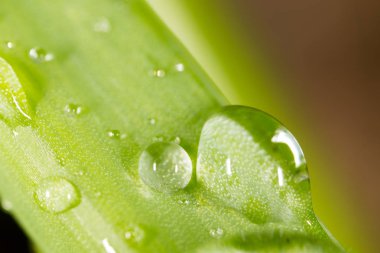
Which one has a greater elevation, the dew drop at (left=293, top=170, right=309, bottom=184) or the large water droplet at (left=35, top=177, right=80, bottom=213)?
the large water droplet at (left=35, top=177, right=80, bottom=213)

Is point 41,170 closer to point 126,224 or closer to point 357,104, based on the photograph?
point 126,224

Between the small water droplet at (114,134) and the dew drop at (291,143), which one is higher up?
the small water droplet at (114,134)

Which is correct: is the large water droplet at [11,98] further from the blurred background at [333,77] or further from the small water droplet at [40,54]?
the blurred background at [333,77]

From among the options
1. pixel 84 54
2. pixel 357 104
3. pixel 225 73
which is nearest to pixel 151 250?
pixel 84 54

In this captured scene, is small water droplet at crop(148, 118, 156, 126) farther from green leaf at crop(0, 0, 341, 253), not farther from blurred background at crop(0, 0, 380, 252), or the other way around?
blurred background at crop(0, 0, 380, 252)

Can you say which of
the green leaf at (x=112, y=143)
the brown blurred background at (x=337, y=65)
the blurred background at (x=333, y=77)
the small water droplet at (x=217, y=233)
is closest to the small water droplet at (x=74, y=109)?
the green leaf at (x=112, y=143)

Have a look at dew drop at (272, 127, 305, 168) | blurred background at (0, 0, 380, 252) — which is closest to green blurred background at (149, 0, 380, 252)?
blurred background at (0, 0, 380, 252)
